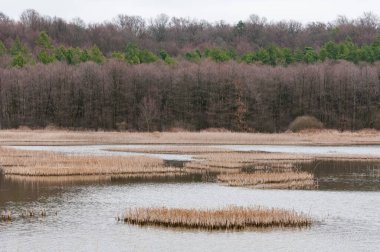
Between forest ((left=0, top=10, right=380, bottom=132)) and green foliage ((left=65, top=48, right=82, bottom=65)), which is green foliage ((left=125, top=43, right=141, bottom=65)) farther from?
green foliage ((left=65, top=48, right=82, bottom=65))

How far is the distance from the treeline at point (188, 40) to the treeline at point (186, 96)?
1129cm

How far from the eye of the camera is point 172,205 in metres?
28.1

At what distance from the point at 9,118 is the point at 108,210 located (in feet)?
248

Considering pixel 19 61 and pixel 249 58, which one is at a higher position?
pixel 249 58

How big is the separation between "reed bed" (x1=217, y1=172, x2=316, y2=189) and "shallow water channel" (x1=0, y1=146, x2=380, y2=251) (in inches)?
40.6

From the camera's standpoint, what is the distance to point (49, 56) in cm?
11381

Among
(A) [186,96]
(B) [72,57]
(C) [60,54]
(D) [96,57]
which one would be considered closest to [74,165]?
(A) [186,96]

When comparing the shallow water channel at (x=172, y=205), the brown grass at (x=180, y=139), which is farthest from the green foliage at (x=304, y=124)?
the shallow water channel at (x=172, y=205)

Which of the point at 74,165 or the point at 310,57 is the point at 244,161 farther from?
the point at 310,57

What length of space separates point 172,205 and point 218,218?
15.9ft

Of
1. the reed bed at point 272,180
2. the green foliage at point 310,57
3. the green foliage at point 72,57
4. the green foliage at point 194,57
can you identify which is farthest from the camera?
the green foliage at point 194,57

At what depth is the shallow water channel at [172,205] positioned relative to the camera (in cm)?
2097

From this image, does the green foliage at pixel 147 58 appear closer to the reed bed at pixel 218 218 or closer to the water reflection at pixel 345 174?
the water reflection at pixel 345 174

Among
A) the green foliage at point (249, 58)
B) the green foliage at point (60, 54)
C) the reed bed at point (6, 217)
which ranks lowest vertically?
the reed bed at point (6, 217)
